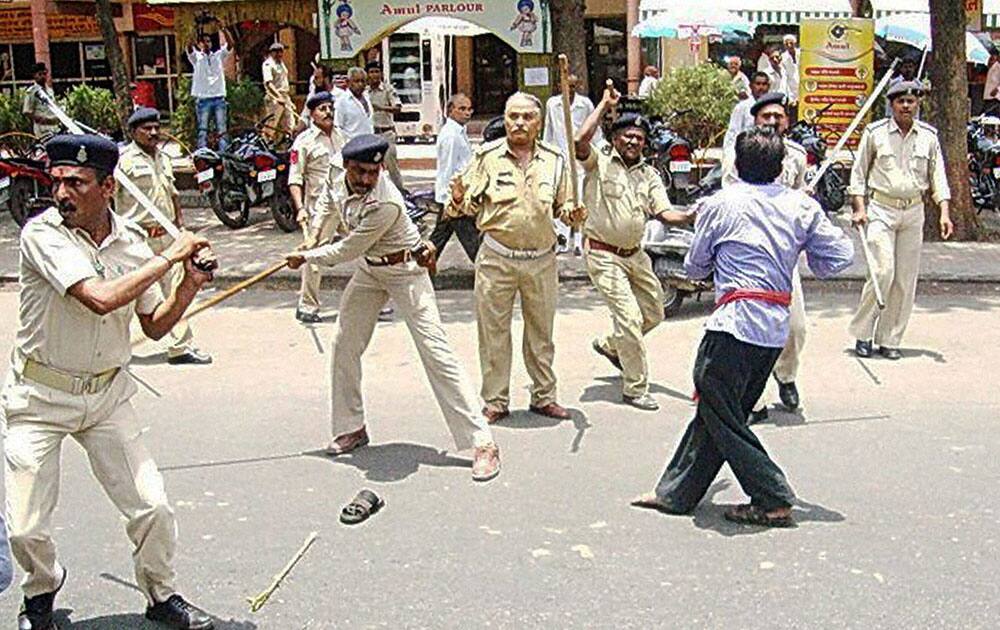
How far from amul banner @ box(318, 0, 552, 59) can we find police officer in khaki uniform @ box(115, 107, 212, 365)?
21.4 ft

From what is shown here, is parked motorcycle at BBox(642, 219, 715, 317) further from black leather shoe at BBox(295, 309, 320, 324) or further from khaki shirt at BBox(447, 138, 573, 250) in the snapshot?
khaki shirt at BBox(447, 138, 573, 250)

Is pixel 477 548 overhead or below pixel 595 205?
below

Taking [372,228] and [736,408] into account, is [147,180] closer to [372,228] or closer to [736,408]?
[372,228]

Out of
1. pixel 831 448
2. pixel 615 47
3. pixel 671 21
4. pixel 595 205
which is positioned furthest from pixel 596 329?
pixel 615 47

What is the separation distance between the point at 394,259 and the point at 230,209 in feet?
27.2

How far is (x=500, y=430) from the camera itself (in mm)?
6984

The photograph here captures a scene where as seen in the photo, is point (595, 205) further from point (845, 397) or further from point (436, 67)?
point (436, 67)

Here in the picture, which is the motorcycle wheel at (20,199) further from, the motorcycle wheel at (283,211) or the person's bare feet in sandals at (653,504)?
the person's bare feet in sandals at (653,504)

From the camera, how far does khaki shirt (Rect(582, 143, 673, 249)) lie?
7.36 metres

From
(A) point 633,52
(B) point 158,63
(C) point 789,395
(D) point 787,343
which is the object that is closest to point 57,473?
(D) point 787,343

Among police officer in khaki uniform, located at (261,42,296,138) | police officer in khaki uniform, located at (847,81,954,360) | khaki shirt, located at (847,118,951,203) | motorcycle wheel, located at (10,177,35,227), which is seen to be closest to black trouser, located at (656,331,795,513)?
police officer in khaki uniform, located at (847,81,954,360)

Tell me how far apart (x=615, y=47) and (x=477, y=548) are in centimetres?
2125

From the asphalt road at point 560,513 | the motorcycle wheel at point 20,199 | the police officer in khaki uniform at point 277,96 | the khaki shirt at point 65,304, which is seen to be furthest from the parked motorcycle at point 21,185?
the khaki shirt at point 65,304

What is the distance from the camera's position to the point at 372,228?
6.30 metres
